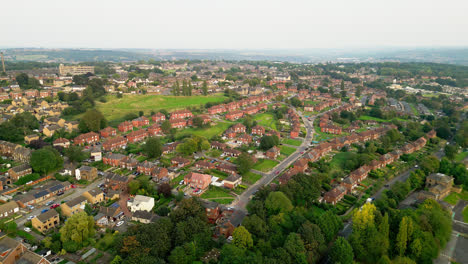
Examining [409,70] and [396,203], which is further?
[409,70]

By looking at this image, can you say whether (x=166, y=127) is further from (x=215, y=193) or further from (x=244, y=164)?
(x=215, y=193)

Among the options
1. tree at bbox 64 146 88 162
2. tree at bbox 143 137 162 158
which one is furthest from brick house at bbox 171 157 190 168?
tree at bbox 64 146 88 162

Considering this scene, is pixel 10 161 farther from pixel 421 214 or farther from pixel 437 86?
pixel 437 86

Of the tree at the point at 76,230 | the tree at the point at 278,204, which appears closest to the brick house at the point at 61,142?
the tree at the point at 76,230

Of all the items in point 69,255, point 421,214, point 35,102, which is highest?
point 35,102

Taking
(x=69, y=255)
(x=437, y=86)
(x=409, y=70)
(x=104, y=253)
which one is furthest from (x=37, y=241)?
(x=409, y=70)

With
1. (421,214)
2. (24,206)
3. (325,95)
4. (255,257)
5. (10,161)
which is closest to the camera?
(255,257)

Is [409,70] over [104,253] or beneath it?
over
